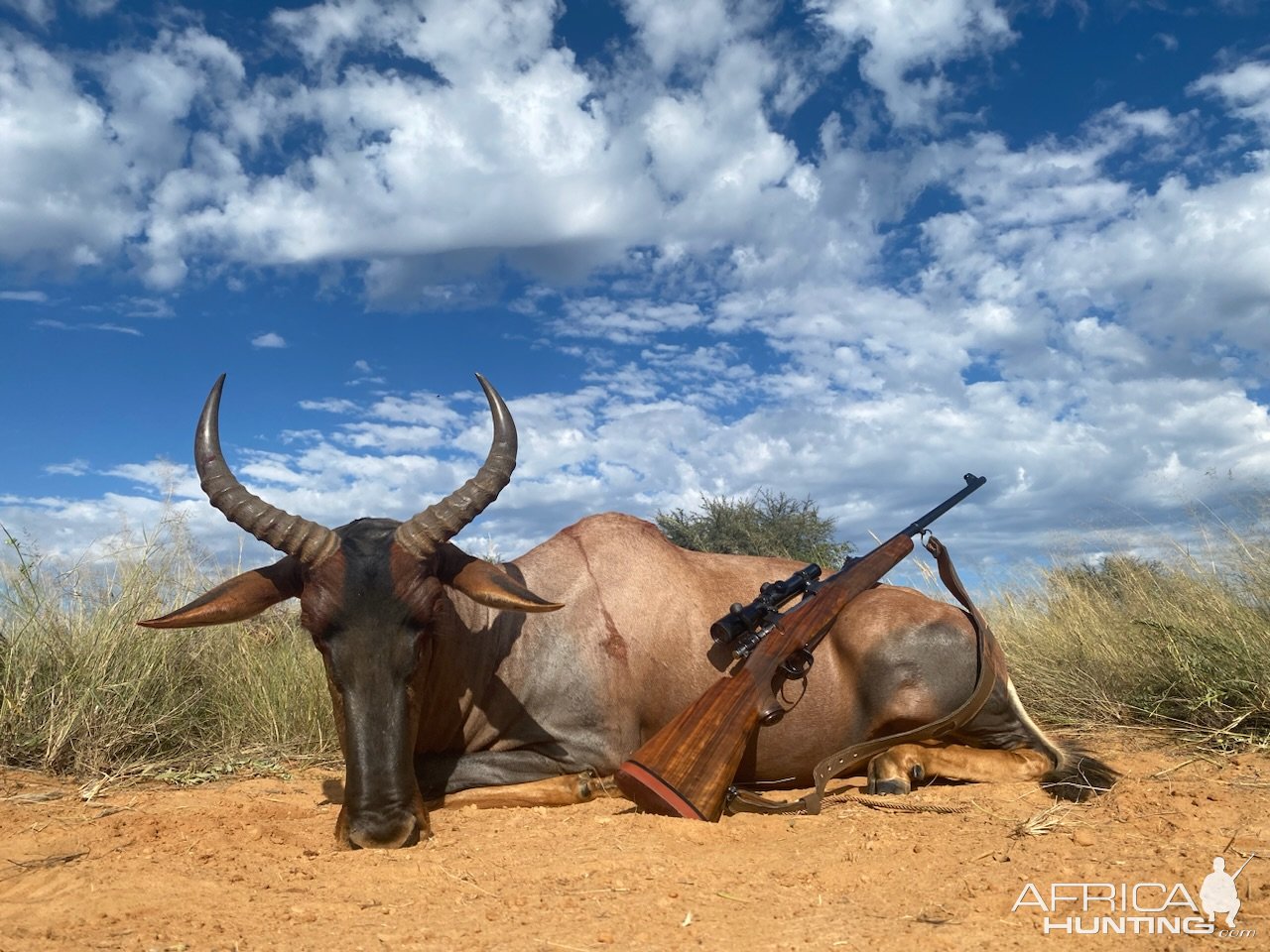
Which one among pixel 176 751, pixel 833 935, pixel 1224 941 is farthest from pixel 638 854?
pixel 176 751

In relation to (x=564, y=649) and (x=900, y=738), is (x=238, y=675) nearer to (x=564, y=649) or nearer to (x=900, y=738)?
(x=564, y=649)

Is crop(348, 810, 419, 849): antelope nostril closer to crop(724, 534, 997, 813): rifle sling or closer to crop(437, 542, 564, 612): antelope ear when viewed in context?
crop(437, 542, 564, 612): antelope ear

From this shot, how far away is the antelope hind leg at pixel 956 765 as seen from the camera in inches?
235

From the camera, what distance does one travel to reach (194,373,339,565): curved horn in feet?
17.0

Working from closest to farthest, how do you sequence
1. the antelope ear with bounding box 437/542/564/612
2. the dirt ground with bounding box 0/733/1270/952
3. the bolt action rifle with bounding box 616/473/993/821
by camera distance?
1. the dirt ground with bounding box 0/733/1270/952
2. the bolt action rifle with bounding box 616/473/993/821
3. the antelope ear with bounding box 437/542/564/612

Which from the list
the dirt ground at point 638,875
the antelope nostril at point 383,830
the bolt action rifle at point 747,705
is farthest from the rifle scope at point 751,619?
the antelope nostril at point 383,830

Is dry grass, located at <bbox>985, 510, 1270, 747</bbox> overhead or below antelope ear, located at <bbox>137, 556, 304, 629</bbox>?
below

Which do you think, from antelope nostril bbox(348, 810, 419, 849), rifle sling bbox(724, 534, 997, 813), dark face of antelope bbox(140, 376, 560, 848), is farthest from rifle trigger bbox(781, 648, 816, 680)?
antelope nostril bbox(348, 810, 419, 849)

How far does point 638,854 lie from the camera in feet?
13.8

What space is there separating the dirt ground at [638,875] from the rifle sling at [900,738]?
0.11 m

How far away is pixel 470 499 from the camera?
543 cm

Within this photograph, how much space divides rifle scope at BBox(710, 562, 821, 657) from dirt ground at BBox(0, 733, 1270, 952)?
101cm

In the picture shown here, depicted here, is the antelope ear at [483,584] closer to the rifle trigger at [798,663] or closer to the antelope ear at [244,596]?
the antelope ear at [244,596]

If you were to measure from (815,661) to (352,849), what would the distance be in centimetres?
293
